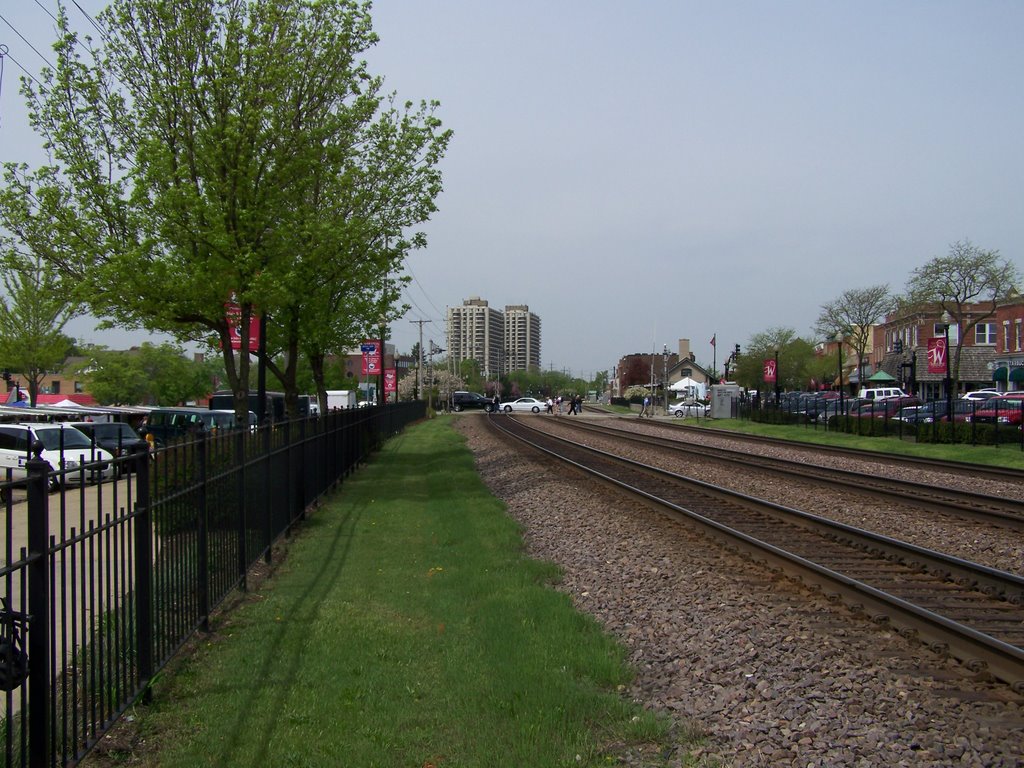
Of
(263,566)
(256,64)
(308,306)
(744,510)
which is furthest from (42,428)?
(744,510)

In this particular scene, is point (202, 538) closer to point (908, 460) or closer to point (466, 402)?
point (908, 460)

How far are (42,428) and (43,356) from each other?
842 inches

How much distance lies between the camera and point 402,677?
6395 millimetres

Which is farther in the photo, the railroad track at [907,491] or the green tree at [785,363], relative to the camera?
the green tree at [785,363]

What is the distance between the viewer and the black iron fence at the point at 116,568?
4.11 m

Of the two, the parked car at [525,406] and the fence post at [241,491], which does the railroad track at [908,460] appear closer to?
the fence post at [241,491]

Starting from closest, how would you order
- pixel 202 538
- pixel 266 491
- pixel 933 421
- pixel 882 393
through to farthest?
pixel 202 538, pixel 266 491, pixel 933 421, pixel 882 393

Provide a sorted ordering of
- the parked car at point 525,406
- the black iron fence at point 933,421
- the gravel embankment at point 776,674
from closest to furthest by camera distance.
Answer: the gravel embankment at point 776,674, the black iron fence at point 933,421, the parked car at point 525,406

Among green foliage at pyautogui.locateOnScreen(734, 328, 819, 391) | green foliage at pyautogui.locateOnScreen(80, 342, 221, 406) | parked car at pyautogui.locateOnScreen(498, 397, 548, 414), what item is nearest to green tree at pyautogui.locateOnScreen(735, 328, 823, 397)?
green foliage at pyautogui.locateOnScreen(734, 328, 819, 391)

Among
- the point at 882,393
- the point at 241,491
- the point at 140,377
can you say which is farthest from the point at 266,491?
the point at 140,377

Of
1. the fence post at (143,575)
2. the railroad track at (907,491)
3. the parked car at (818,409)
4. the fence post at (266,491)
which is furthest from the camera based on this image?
the parked car at (818,409)

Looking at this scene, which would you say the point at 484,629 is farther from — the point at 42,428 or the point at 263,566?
the point at 42,428

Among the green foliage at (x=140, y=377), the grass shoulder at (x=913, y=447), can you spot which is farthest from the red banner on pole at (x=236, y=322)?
the green foliage at (x=140, y=377)

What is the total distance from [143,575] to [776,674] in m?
4.23
